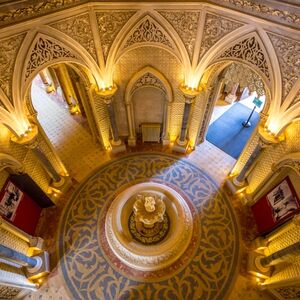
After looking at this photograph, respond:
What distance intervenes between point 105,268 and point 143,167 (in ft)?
10.1

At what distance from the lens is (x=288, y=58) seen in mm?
4383

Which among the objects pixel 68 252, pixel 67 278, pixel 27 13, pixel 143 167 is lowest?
pixel 67 278

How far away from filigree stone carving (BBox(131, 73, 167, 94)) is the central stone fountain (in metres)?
2.71

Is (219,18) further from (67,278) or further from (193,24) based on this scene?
(67,278)

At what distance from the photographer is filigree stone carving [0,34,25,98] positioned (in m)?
4.18

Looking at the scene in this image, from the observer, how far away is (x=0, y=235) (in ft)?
16.4

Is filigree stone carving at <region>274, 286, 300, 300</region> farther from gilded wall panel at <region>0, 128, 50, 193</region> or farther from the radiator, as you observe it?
gilded wall panel at <region>0, 128, 50, 193</region>

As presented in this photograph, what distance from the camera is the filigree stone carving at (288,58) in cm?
424

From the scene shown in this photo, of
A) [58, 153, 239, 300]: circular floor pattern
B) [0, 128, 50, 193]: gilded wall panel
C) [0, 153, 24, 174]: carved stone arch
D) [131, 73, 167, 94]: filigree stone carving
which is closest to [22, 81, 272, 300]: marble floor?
[58, 153, 239, 300]: circular floor pattern

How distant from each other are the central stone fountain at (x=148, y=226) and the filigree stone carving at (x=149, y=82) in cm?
271

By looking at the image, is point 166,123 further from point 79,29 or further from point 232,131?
point 79,29

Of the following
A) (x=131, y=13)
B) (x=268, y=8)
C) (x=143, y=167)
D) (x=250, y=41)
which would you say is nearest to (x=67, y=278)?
(x=143, y=167)

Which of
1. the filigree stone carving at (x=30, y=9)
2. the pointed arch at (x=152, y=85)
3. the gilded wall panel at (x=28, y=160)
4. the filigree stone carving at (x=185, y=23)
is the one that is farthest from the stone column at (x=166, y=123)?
the gilded wall panel at (x=28, y=160)

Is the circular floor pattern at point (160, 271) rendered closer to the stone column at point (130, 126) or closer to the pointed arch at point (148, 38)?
the stone column at point (130, 126)
